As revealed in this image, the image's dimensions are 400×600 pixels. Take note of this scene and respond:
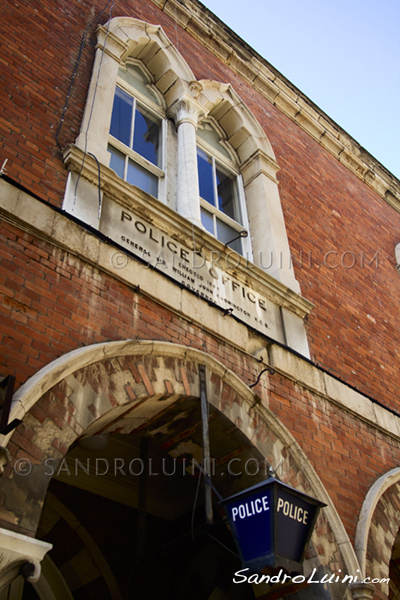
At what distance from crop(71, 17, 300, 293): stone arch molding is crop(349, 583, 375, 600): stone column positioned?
3.06 m

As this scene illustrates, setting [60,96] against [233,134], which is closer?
[60,96]

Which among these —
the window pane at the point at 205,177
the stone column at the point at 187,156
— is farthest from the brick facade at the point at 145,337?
the stone column at the point at 187,156

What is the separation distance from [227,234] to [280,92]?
373 cm

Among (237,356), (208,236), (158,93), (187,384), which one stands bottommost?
(187,384)

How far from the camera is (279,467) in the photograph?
15.1ft

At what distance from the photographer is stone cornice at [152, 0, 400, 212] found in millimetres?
8312

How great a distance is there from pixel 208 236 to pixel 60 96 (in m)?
1.92

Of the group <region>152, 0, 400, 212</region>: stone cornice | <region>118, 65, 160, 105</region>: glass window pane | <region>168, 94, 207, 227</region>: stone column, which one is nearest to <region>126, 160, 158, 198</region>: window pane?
<region>168, 94, 207, 227</region>: stone column

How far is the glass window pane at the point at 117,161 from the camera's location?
5828 mm

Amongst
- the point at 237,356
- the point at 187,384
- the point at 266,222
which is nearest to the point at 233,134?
the point at 266,222

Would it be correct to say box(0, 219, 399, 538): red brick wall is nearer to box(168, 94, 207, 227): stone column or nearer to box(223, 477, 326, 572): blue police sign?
box(223, 477, 326, 572): blue police sign

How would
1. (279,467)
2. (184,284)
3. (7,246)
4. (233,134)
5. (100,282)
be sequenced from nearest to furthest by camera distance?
(7,246), (100,282), (279,467), (184,284), (233,134)

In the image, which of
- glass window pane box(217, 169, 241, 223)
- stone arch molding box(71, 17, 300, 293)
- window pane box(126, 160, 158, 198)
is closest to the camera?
stone arch molding box(71, 17, 300, 293)

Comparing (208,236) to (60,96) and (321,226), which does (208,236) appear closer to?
(60,96)
